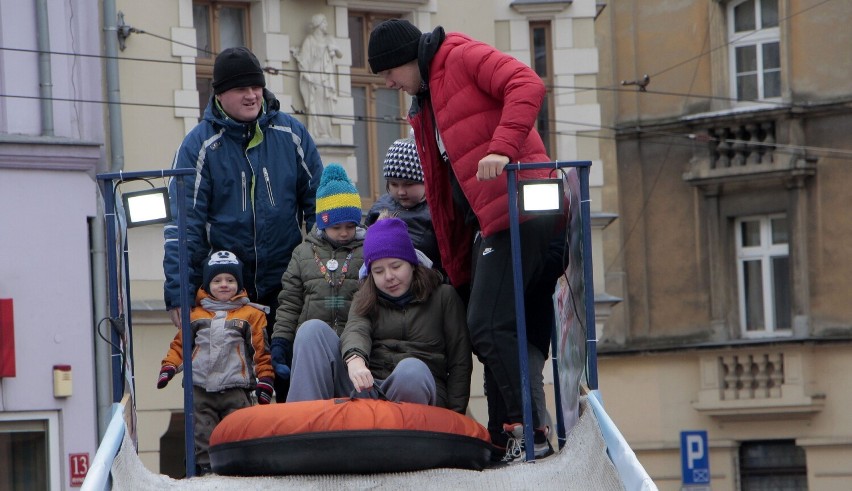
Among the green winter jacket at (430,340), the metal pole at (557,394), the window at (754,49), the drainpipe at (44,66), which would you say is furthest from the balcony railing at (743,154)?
the green winter jacket at (430,340)

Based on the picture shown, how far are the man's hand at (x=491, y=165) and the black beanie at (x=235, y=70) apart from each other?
1757 millimetres

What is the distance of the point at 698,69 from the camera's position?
3441cm

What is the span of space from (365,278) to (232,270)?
2.54 feet

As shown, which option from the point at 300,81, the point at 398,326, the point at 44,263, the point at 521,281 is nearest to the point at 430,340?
the point at 398,326

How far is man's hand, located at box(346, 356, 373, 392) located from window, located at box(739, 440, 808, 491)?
2544cm

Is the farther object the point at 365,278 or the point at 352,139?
the point at 352,139

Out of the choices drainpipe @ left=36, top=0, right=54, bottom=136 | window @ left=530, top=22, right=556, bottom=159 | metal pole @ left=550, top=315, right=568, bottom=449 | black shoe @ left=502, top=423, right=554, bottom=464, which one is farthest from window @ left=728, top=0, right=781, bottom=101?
black shoe @ left=502, top=423, right=554, bottom=464

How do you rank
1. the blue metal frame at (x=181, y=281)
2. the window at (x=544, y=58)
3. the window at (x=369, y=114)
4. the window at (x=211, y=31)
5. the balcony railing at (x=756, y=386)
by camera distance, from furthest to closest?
the balcony railing at (x=756, y=386), the window at (x=544, y=58), the window at (x=369, y=114), the window at (x=211, y=31), the blue metal frame at (x=181, y=281)

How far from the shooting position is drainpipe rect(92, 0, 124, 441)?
68.8 feet

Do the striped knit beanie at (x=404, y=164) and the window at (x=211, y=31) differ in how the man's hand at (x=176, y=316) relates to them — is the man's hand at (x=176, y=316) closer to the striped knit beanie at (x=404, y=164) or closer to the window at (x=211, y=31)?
the striped knit beanie at (x=404, y=164)

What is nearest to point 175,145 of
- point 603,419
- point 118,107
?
point 118,107

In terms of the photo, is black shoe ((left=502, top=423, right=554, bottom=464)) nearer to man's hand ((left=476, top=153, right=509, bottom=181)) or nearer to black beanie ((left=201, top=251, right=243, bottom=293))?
man's hand ((left=476, top=153, right=509, bottom=181))

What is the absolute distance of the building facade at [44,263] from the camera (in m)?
20.4

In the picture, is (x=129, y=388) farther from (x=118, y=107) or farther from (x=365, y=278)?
(x=118, y=107)
